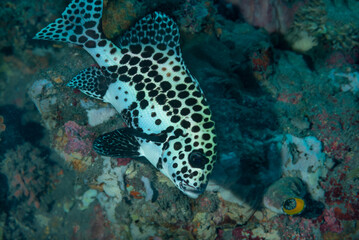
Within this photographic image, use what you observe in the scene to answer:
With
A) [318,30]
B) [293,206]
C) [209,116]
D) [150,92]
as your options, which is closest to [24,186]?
[150,92]

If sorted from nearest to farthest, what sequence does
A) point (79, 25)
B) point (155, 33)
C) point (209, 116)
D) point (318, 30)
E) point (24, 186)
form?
point (209, 116), point (155, 33), point (79, 25), point (318, 30), point (24, 186)

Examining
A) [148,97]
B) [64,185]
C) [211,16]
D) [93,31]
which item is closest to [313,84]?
[211,16]

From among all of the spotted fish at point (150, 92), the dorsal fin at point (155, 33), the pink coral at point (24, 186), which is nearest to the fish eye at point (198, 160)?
the spotted fish at point (150, 92)

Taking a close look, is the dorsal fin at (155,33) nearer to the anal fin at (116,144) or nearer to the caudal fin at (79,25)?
the caudal fin at (79,25)

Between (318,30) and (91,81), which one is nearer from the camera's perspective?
(91,81)

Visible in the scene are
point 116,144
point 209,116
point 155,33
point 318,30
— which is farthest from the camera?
point 318,30

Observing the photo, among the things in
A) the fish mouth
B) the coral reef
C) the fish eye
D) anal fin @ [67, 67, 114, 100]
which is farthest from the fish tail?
the coral reef

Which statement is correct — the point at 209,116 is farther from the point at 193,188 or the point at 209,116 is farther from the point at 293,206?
the point at 293,206
